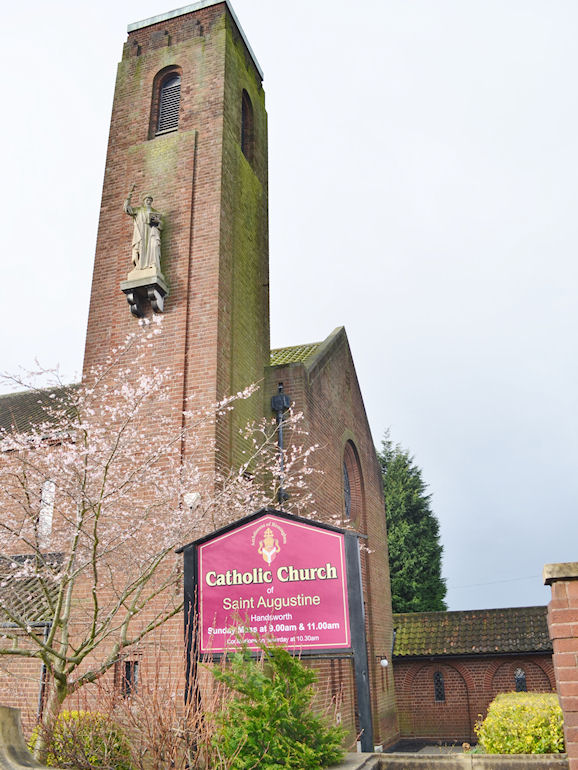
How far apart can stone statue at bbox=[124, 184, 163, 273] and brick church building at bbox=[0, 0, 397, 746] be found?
0.10 feet

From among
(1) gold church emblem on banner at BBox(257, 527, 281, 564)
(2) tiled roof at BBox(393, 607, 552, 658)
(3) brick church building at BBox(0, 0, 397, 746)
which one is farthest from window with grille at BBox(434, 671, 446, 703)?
(1) gold church emblem on banner at BBox(257, 527, 281, 564)

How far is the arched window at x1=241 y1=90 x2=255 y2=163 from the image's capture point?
64.7ft

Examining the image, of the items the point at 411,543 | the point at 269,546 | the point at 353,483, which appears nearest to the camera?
the point at 269,546

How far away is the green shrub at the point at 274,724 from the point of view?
4918 millimetres

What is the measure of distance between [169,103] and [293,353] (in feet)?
26.7

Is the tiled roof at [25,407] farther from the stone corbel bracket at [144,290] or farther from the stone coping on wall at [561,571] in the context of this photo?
the stone coping on wall at [561,571]

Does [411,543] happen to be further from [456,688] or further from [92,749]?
[92,749]

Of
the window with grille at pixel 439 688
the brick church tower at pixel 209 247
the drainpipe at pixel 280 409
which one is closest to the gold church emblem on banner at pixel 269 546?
the brick church tower at pixel 209 247

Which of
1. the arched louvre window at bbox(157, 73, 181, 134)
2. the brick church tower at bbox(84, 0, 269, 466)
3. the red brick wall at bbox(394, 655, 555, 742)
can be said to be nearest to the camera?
the brick church tower at bbox(84, 0, 269, 466)

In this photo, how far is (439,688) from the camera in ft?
78.5

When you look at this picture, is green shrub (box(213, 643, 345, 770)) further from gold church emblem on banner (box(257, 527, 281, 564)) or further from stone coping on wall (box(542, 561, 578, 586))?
stone coping on wall (box(542, 561, 578, 586))


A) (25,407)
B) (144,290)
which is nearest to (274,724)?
(144,290)

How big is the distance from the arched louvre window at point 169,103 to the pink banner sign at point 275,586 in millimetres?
13848

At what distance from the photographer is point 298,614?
6.64m
